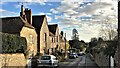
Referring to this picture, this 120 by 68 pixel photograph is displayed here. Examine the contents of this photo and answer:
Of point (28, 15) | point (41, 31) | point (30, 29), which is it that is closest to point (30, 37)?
point (30, 29)

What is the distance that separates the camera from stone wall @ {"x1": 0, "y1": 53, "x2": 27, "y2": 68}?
1631 cm

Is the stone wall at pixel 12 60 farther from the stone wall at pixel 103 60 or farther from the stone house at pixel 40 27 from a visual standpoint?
the stone house at pixel 40 27

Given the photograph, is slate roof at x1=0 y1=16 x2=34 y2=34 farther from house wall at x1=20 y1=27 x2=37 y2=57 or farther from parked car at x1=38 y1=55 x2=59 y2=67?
parked car at x1=38 y1=55 x2=59 y2=67

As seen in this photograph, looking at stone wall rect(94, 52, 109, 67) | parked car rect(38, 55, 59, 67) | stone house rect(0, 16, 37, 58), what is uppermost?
stone house rect(0, 16, 37, 58)

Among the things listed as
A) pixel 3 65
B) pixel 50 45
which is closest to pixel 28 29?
pixel 50 45

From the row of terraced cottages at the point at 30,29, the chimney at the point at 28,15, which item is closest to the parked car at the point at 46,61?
the row of terraced cottages at the point at 30,29

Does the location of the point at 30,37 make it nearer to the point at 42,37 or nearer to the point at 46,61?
the point at 42,37

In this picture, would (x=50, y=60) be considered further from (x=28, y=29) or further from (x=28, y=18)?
(x=28, y=18)

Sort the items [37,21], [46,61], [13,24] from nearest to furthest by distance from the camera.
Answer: [46,61]
[13,24]
[37,21]

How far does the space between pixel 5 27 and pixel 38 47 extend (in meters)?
9.80

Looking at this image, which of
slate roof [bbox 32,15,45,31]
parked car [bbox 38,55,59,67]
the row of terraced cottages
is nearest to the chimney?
the row of terraced cottages

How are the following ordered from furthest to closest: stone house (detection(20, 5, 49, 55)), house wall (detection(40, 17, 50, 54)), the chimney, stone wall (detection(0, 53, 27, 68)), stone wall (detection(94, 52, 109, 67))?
1. house wall (detection(40, 17, 50, 54))
2. stone house (detection(20, 5, 49, 55))
3. the chimney
4. stone wall (detection(94, 52, 109, 67))
5. stone wall (detection(0, 53, 27, 68))

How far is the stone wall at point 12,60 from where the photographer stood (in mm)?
16312

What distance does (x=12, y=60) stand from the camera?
58.5 feet
